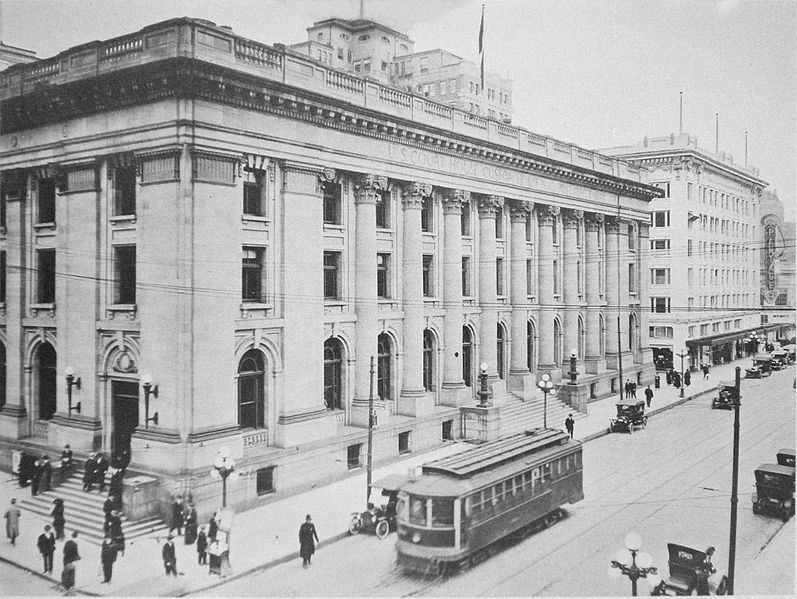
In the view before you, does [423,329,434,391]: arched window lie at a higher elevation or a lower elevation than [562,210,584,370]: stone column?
lower

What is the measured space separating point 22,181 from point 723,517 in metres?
23.7

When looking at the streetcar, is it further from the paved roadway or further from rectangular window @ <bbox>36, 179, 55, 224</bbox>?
rectangular window @ <bbox>36, 179, 55, 224</bbox>

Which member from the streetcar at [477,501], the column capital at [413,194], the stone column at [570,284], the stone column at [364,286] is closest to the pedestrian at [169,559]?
the streetcar at [477,501]

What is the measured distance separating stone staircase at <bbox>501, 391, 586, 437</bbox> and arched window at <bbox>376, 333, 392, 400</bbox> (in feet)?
17.4

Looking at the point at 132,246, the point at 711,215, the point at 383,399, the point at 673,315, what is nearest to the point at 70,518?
the point at 132,246

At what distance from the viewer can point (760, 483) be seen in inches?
832

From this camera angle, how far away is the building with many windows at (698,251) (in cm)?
3022

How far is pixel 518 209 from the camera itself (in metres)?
35.1

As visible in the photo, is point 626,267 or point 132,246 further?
point 626,267

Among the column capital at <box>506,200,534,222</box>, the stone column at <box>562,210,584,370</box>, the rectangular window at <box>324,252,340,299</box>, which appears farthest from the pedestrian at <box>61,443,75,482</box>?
the stone column at <box>562,210,584,370</box>

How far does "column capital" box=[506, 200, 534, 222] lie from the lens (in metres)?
35.0

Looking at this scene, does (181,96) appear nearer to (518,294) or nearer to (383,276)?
(383,276)

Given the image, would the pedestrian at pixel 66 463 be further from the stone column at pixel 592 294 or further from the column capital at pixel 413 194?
the stone column at pixel 592 294

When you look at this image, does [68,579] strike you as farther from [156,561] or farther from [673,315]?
[673,315]
